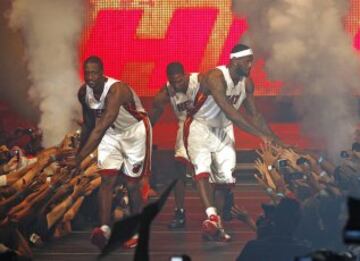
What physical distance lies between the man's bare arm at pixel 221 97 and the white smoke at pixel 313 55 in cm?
34

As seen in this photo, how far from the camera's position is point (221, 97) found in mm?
6270

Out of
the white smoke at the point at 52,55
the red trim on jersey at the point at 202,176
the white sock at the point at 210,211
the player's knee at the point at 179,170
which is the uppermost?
the white smoke at the point at 52,55

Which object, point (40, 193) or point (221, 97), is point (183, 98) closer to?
point (221, 97)

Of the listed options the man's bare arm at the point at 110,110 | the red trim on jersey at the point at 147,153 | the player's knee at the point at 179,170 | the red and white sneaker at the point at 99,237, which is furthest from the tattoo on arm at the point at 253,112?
the red and white sneaker at the point at 99,237

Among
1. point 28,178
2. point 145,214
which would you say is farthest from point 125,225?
point 28,178

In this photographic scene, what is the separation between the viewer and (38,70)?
251 inches

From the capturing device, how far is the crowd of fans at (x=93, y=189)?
6.12 metres

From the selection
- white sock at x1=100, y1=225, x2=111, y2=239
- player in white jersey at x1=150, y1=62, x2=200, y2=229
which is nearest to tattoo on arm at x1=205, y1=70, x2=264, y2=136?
player in white jersey at x1=150, y1=62, x2=200, y2=229

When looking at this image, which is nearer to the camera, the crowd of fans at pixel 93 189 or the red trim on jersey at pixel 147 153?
the crowd of fans at pixel 93 189

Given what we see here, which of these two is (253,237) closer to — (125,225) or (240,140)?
(240,140)

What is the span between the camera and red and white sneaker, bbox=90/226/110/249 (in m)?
6.22

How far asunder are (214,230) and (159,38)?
147 centimetres

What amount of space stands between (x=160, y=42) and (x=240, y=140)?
93 centimetres

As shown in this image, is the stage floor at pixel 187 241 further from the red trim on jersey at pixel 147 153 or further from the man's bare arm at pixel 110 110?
the man's bare arm at pixel 110 110
